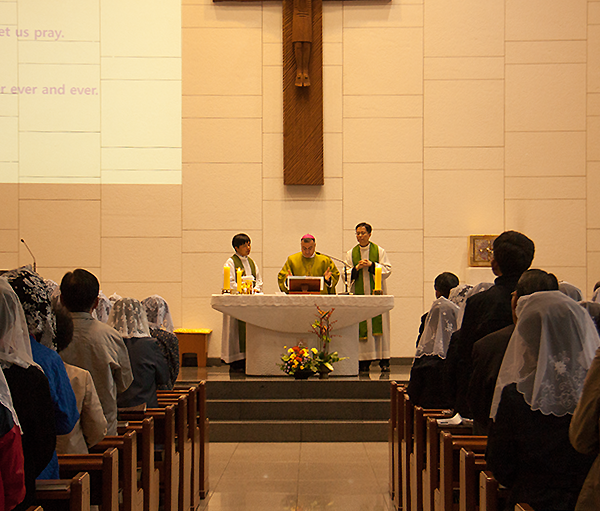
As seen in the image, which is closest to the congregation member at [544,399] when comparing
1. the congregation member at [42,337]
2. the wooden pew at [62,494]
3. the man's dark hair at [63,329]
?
the wooden pew at [62,494]

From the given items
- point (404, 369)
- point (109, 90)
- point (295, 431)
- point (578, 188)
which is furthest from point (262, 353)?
point (578, 188)

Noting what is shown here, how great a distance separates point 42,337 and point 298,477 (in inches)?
130

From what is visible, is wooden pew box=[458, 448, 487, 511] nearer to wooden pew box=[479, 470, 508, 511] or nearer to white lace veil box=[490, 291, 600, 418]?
wooden pew box=[479, 470, 508, 511]

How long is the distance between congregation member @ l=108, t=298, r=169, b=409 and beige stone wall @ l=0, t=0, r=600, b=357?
525 centimetres

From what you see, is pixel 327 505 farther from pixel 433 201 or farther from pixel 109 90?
pixel 109 90

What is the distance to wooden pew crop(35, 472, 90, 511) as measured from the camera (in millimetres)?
2340

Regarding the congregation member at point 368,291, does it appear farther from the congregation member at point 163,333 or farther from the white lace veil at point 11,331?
the white lace veil at point 11,331

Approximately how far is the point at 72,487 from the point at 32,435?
352 mm

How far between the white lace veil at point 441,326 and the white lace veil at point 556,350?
1.92 m

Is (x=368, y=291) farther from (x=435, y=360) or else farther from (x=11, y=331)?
(x=11, y=331)

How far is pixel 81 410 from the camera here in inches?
114

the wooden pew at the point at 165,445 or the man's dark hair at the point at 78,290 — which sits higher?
the man's dark hair at the point at 78,290

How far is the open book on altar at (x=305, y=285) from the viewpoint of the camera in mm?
7461

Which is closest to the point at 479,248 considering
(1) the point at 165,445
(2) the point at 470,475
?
(1) the point at 165,445
